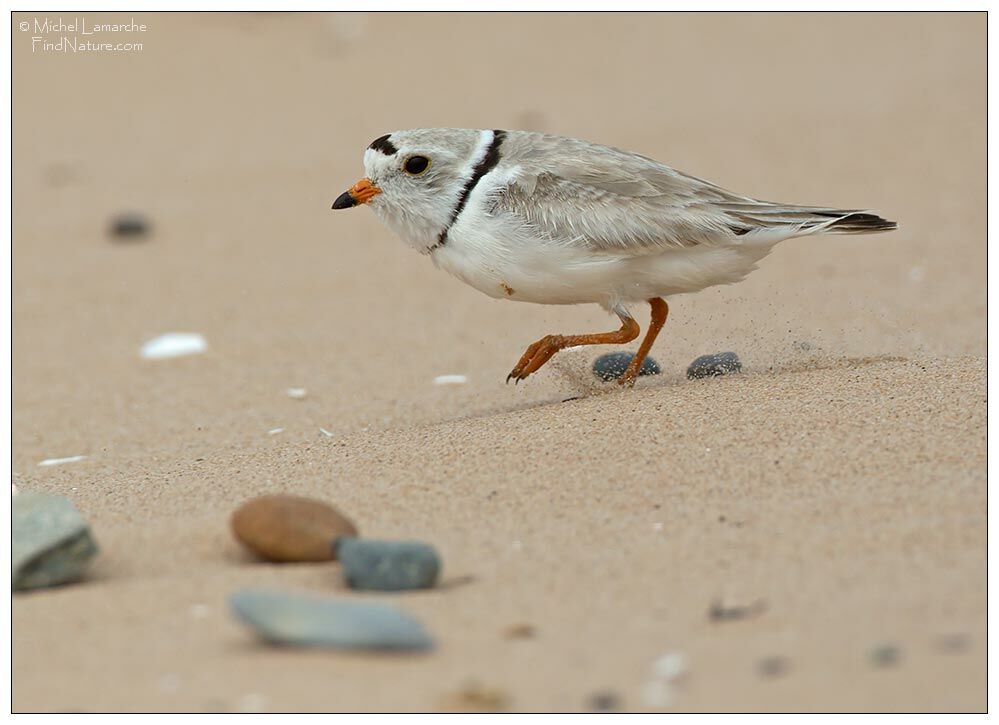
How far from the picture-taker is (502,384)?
21.9 ft

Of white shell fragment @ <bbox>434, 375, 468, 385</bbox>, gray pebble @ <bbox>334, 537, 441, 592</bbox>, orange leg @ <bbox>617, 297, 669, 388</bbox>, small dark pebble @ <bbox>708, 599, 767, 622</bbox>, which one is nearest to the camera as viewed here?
small dark pebble @ <bbox>708, 599, 767, 622</bbox>

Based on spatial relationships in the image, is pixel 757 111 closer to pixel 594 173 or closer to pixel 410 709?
pixel 594 173

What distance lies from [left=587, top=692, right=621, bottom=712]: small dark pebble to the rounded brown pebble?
3.78 ft

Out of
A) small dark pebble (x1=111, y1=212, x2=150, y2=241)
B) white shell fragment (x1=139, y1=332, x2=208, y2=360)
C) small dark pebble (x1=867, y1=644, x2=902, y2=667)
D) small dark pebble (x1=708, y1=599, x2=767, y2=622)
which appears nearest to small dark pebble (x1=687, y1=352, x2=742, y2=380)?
small dark pebble (x1=708, y1=599, x2=767, y2=622)

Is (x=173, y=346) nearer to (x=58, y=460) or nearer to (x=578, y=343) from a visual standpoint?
(x=58, y=460)

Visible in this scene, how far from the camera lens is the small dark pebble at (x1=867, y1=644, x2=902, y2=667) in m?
3.08

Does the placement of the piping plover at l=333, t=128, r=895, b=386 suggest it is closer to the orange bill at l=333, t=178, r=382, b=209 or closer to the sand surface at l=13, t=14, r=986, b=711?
the orange bill at l=333, t=178, r=382, b=209

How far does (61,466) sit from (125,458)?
0.27m

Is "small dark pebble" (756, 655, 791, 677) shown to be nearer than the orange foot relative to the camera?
Yes

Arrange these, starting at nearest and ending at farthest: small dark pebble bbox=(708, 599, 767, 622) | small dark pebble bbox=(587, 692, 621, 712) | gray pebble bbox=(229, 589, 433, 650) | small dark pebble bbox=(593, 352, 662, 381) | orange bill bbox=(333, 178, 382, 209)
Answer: small dark pebble bbox=(587, 692, 621, 712) → gray pebble bbox=(229, 589, 433, 650) → small dark pebble bbox=(708, 599, 767, 622) → orange bill bbox=(333, 178, 382, 209) → small dark pebble bbox=(593, 352, 662, 381)

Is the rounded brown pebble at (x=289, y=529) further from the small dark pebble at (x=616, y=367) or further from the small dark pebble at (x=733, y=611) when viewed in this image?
the small dark pebble at (x=616, y=367)

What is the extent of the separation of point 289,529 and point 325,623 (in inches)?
29.5

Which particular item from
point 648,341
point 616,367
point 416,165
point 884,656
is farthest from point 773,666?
point 416,165

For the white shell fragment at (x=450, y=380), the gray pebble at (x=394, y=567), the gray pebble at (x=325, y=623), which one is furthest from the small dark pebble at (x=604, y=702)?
the white shell fragment at (x=450, y=380)
